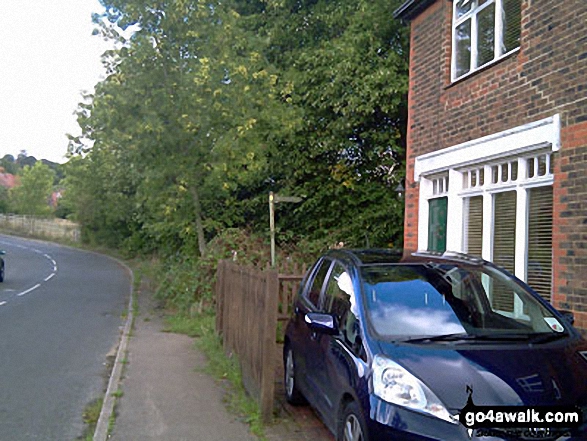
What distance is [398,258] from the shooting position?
5.72 meters

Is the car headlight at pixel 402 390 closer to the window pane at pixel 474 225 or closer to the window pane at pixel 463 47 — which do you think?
the window pane at pixel 474 225

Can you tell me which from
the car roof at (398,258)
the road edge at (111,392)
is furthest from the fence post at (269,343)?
the road edge at (111,392)

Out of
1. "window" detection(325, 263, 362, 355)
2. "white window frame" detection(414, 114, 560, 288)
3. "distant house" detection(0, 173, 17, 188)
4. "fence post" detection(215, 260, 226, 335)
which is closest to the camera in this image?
"window" detection(325, 263, 362, 355)

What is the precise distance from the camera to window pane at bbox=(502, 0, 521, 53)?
8.18 meters

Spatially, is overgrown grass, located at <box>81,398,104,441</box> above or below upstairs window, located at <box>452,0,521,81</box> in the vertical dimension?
below

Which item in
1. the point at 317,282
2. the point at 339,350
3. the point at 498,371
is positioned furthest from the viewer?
the point at 317,282

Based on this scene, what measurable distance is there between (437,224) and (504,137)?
2.37m

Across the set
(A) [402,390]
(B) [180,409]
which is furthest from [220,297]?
(A) [402,390]

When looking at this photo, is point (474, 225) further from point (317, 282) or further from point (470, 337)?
point (470, 337)

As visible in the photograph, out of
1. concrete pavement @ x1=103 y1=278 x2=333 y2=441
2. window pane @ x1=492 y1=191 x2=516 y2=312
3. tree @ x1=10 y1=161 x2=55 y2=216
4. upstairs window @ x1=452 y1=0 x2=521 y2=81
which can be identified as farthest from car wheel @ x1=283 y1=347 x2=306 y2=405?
tree @ x1=10 y1=161 x2=55 y2=216

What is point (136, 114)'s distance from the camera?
1561 cm

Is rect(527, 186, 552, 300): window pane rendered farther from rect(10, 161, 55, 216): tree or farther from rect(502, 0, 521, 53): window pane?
rect(10, 161, 55, 216): tree

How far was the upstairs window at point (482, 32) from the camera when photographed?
8.35 metres

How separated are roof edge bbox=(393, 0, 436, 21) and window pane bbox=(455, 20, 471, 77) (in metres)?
0.87
